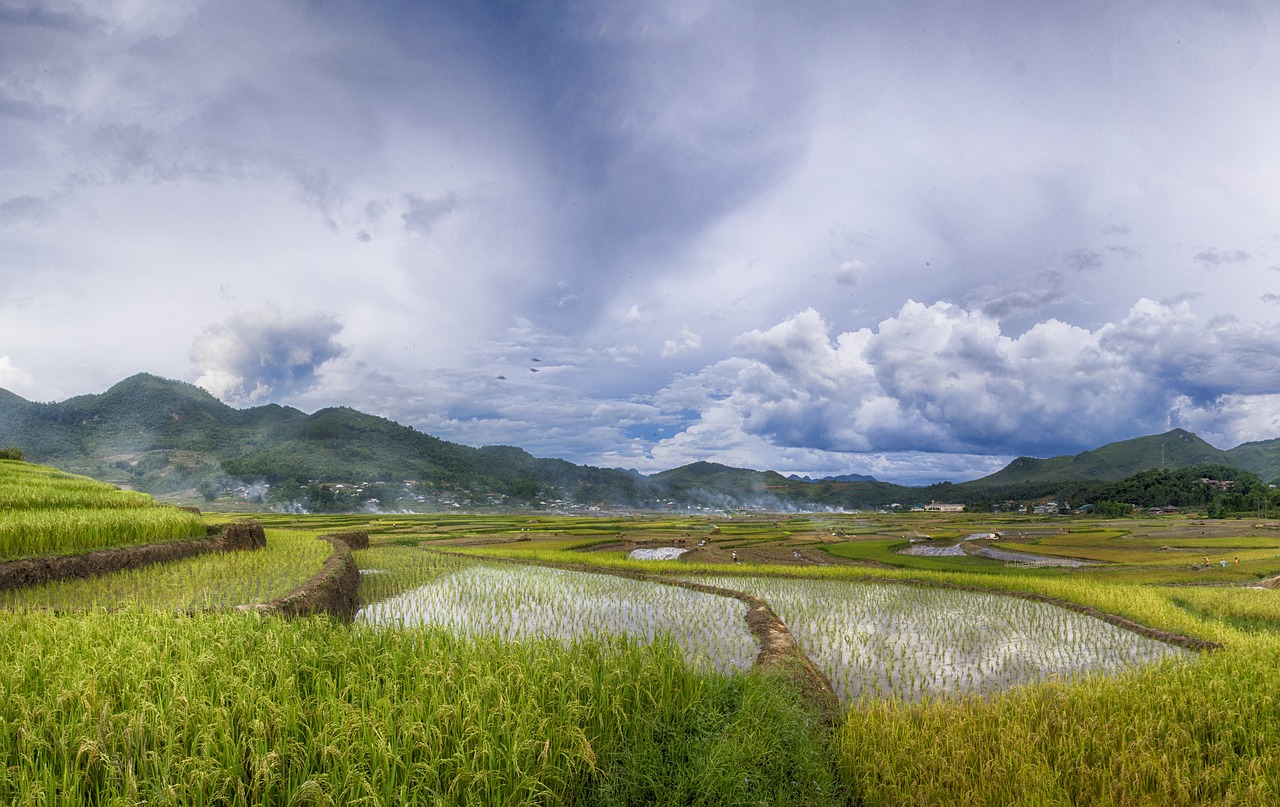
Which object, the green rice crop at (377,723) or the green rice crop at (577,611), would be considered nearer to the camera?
the green rice crop at (377,723)

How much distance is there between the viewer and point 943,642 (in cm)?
938

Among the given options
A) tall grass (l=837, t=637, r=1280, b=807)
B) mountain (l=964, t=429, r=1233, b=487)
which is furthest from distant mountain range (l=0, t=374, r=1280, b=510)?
tall grass (l=837, t=637, r=1280, b=807)

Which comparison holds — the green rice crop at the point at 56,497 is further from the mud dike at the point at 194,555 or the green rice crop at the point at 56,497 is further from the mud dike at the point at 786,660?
the mud dike at the point at 786,660

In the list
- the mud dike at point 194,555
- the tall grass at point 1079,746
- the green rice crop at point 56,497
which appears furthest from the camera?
the green rice crop at point 56,497

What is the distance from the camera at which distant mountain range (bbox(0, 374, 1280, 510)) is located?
8544 cm

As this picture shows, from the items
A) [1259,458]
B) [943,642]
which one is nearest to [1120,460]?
[1259,458]

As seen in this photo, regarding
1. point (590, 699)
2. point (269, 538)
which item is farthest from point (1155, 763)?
point (269, 538)

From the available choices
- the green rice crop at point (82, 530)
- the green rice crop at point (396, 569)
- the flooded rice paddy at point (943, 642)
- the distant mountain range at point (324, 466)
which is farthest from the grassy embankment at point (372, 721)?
the distant mountain range at point (324, 466)

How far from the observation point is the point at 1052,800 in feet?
13.9

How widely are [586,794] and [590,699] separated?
0.65 meters

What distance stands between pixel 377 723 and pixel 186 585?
907 cm

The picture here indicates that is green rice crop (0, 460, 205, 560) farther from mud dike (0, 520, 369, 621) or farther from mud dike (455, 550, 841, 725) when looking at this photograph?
mud dike (455, 550, 841, 725)

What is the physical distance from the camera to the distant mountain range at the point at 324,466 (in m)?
85.4

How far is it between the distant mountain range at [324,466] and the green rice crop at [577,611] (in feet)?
239
